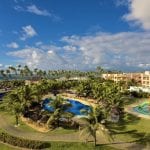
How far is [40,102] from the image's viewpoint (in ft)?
181

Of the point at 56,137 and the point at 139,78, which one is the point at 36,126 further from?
the point at 139,78

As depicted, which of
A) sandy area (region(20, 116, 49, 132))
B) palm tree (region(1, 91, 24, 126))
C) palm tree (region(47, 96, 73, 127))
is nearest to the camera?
palm tree (region(47, 96, 73, 127))

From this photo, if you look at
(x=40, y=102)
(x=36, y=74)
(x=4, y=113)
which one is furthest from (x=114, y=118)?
(x=36, y=74)

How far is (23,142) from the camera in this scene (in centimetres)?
3562

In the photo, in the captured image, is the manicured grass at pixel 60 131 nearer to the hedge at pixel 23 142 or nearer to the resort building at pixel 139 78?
the hedge at pixel 23 142

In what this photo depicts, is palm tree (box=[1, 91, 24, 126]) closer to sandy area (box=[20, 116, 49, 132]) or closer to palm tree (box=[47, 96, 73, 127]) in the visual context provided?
sandy area (box=[20, 116, 49, 132])

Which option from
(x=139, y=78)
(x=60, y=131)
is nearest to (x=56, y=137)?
(x=60, y=131)

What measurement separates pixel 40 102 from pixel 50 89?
32.8 metres

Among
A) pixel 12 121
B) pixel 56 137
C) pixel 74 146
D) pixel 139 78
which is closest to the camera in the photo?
pixel 74 146

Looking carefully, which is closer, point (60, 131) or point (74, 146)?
point (74, 146)

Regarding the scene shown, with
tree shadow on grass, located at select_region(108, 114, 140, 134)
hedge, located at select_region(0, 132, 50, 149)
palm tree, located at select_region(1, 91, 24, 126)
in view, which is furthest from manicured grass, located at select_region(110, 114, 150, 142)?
palm tree, located at select_region(1, 91, 24, 126)

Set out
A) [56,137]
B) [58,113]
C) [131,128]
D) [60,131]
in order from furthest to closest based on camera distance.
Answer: [131,128]
[58,113]
[60,131]
[56,137]

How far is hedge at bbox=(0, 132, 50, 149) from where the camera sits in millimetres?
34628

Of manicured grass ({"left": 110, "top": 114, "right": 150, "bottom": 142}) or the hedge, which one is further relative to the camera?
manicured grass ({"left": 110, "top": 114, "right": 150, "bottom": 142})
